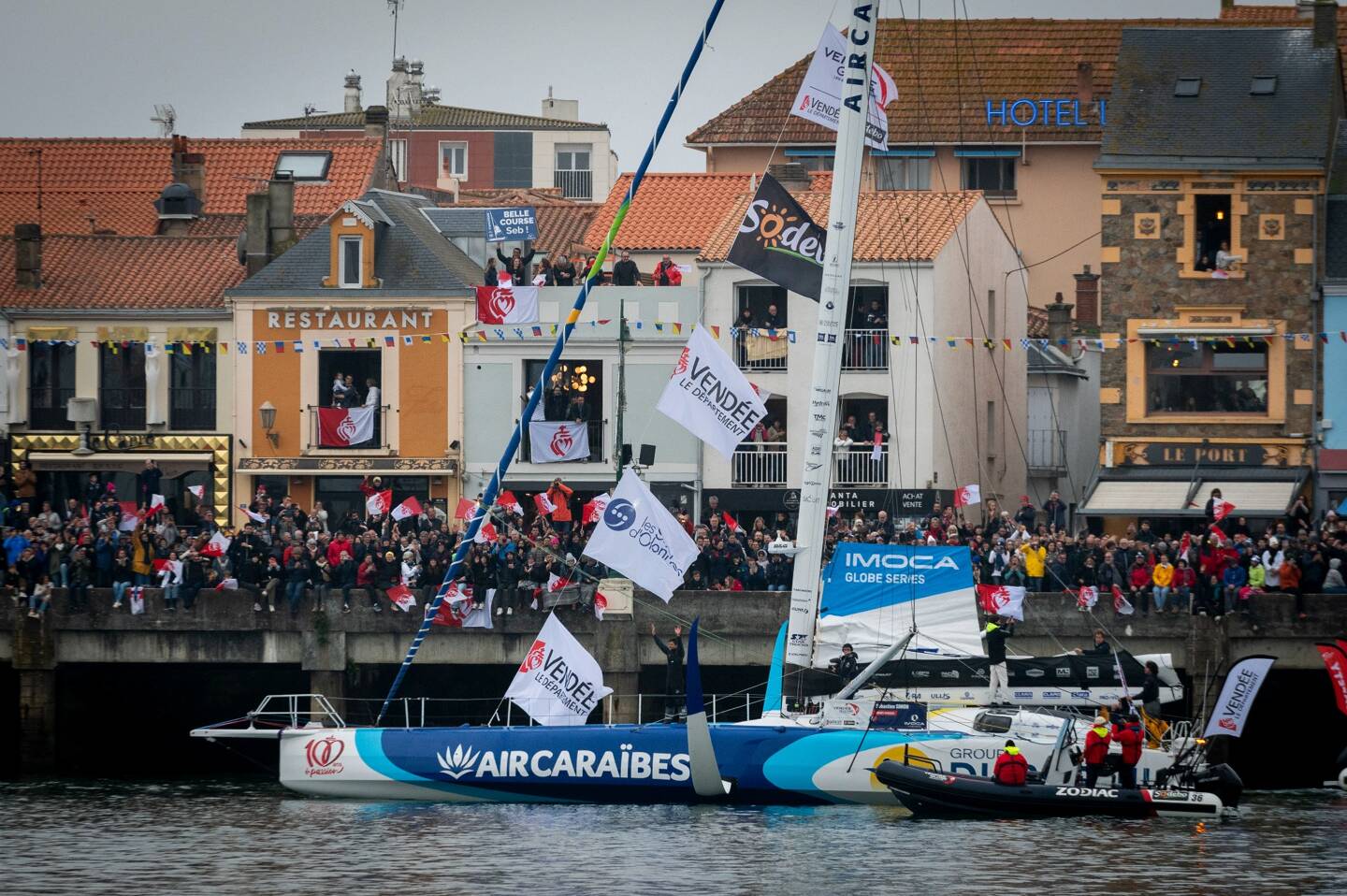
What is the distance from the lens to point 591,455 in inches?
2351

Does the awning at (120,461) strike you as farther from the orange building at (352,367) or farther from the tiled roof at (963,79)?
the tiled roof at (963,79)

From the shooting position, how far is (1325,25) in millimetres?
59438

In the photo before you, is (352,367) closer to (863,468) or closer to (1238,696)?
(863,468)

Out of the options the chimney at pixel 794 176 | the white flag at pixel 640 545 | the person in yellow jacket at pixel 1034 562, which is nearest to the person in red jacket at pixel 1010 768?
the white flag at pixel 640 545

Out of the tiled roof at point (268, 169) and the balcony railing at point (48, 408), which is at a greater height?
the tiled roof at point (268, 169)

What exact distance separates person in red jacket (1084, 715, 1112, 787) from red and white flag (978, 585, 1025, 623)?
6684mm

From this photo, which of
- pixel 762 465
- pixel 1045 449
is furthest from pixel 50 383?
pixel 1045 449

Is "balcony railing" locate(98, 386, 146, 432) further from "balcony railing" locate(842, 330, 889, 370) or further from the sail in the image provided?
the sail

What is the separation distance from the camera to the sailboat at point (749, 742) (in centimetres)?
3959

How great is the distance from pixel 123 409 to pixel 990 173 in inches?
1164

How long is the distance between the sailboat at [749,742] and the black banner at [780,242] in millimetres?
565

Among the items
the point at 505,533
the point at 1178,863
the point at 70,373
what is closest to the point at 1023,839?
the point at 1178,863

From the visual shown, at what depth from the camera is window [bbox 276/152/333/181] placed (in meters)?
74.8

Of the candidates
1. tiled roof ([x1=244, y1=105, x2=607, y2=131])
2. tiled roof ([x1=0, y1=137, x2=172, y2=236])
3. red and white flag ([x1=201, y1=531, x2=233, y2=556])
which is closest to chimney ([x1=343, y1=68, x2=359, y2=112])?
tiled roof ([x1=244, y1=105, x2=607, y2=131])
